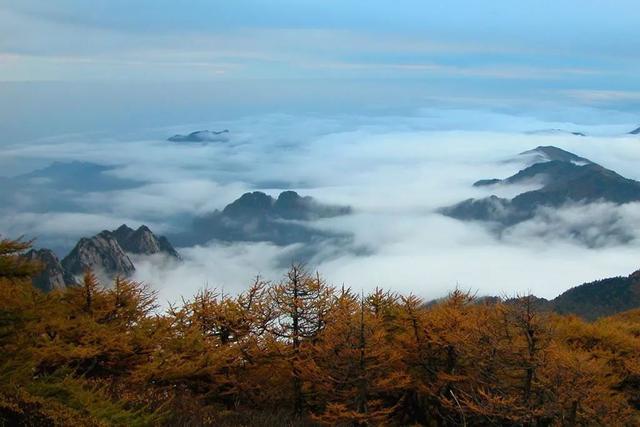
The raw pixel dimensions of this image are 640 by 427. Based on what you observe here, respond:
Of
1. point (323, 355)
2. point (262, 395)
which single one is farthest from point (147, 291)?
point (323, 355)

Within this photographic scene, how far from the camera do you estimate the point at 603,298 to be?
141 metres

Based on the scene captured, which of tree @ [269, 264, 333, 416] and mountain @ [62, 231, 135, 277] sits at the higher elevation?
mountain @ [62, 231, 135, 277]

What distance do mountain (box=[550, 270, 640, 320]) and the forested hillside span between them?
97.7 meters

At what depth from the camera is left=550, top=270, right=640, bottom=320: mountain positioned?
132500mm

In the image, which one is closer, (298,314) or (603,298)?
(298,314)

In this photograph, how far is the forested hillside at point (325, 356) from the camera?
29422 millimetres

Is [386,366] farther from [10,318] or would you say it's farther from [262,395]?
[10,318]

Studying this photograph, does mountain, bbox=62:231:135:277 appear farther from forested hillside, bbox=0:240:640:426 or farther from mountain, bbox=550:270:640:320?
forested hillside, bbox=0:240:640:426

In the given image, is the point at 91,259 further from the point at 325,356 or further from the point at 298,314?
the point at 325,356

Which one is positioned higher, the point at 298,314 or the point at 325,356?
the point at 298,314

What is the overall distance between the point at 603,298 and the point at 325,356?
12799 centimetres

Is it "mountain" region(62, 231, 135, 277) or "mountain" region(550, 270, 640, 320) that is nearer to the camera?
"mountain" region(550, 270, 640, 320)

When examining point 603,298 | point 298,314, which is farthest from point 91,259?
point 298,314

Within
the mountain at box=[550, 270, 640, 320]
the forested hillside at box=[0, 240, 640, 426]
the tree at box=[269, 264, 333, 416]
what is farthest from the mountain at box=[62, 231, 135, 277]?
the tree at box=[269, 264, 333, 416]
